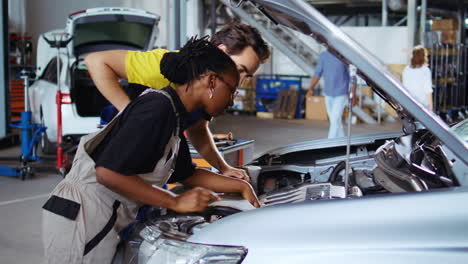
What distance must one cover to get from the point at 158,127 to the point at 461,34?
1802cm

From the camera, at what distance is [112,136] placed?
6.31 feet

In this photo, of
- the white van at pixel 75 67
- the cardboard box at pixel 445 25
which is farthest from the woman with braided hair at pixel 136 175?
the cardboard box at pixel 445 25

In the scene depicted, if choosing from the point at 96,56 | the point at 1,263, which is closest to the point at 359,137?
the point at 96,56

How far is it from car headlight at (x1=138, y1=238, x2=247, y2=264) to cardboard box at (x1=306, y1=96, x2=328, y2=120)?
1276cm

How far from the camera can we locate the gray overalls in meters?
1.93

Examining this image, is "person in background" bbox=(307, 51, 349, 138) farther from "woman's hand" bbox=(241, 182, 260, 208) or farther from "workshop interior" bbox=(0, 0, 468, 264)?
"woman's hand" bbox=(241, 182, 260, 208)

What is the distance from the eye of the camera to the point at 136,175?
1866 millimetres

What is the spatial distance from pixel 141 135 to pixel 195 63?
33cm

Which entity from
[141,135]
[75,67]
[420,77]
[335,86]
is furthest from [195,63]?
[420,77]

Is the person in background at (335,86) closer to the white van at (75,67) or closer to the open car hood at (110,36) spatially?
the white van at (75,67)

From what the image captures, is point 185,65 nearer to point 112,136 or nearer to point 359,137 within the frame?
point 112,136

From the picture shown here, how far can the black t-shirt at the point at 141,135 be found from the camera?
1792 millimetres

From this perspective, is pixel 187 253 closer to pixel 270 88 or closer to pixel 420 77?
pixel 420 77

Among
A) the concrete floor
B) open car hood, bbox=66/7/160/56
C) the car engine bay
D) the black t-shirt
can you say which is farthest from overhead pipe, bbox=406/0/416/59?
the black t-shirt
